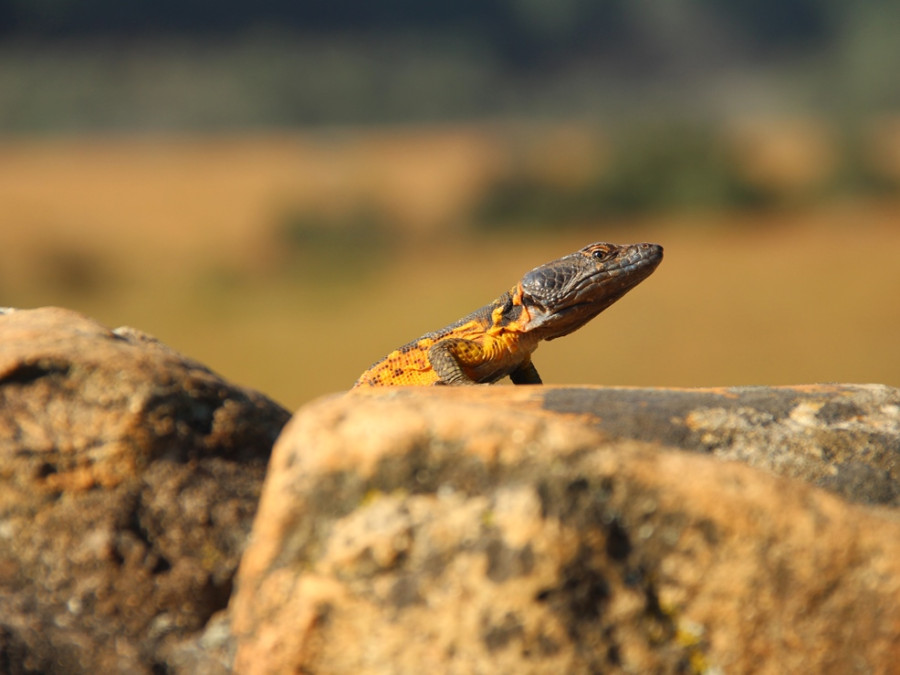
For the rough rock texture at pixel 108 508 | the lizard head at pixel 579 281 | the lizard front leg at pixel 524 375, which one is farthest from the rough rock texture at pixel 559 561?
the lizard front leg at pixel 524 375

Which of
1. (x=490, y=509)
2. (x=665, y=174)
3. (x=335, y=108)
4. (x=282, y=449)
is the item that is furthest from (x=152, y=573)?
(x=335, y=108)

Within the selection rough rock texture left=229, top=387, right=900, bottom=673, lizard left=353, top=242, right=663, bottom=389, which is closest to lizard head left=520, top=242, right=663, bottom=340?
lizard left=353, top=242, right=663, bottom=389

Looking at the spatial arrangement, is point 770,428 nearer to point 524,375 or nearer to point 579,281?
point 579,281

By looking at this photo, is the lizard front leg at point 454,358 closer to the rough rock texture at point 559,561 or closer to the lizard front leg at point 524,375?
the lizard front leg at point 524,375

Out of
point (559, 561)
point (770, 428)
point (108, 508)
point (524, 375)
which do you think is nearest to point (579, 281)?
point (524, 375)

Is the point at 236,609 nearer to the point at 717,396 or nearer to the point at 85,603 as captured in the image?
the point at 85,603
